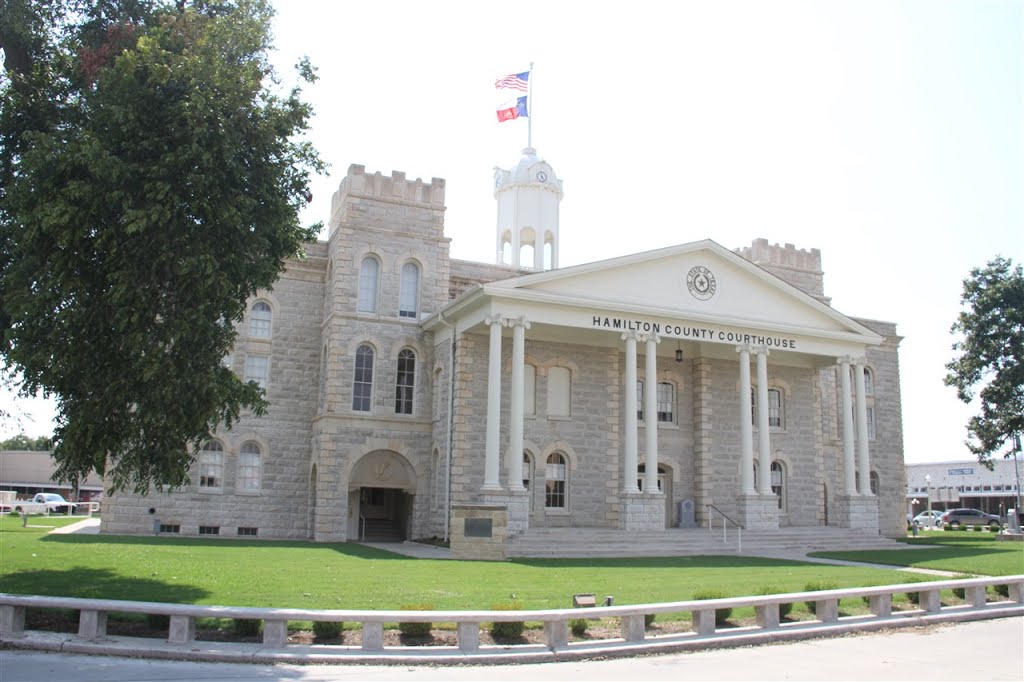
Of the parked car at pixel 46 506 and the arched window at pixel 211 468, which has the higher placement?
the arched window at pixel 211 468

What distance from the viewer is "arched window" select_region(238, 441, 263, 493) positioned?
29938 millimetres

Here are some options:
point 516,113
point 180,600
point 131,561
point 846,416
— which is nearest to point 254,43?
point 180,600

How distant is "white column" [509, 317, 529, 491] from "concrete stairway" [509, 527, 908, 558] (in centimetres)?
162

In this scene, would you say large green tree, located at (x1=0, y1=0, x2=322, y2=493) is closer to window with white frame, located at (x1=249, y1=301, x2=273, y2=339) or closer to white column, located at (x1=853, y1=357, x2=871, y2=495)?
window with white frame, located at (x1=249, y1=301, x2=273, y2=339)

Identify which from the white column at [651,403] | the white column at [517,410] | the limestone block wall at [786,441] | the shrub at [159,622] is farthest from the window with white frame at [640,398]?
the shrub at [159,622]

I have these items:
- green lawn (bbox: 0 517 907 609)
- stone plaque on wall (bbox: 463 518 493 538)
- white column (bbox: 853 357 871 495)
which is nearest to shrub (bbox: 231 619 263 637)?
green lawn (bbox: 0 517 907 609)

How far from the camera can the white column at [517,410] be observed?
25.5 m

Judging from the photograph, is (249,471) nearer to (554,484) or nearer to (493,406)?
(493,406)

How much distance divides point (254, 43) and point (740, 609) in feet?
41.8

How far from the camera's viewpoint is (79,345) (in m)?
14.0

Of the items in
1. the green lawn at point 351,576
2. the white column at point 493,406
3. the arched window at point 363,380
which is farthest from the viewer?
the arched window at point 363,380

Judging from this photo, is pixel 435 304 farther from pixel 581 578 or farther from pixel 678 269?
pixel 581 578

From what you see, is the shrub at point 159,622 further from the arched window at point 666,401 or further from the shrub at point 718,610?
the arched window at point 666,401

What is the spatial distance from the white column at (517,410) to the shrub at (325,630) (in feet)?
46.7
